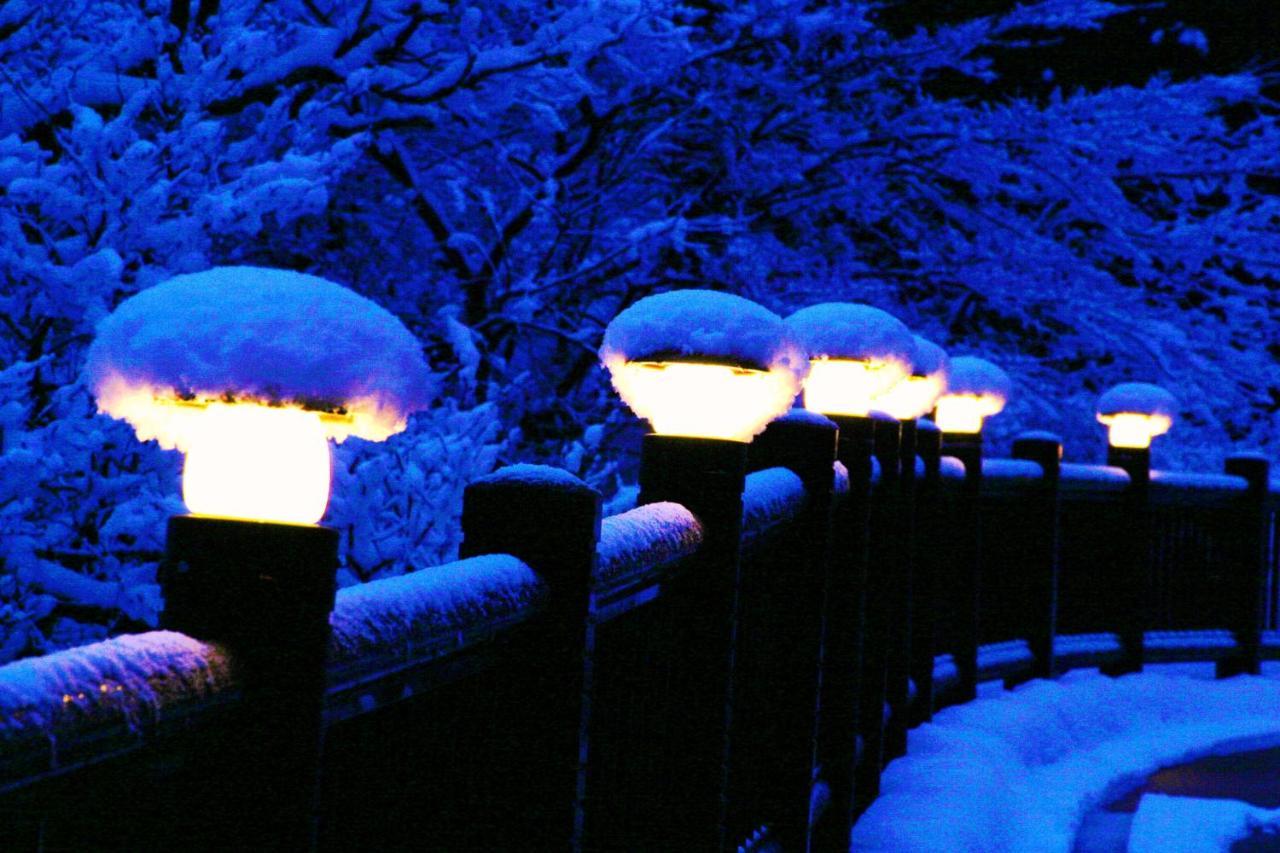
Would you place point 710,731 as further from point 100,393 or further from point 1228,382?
point 1228,382

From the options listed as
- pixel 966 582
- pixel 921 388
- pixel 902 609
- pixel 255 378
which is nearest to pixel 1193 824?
pixel 902 609

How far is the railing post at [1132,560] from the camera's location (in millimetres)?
9898

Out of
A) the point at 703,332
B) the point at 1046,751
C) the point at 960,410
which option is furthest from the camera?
the point at 960,410

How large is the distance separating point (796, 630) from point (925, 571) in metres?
3.06

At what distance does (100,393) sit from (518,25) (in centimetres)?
853

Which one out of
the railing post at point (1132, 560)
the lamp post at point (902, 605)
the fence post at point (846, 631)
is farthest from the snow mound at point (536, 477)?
the railing post at point (1132, 560)

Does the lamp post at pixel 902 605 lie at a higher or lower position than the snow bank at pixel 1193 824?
higher

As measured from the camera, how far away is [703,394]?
3.61 meters

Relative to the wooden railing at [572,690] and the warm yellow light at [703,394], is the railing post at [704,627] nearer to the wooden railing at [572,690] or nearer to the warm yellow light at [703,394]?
the wooden railing at [572,690]

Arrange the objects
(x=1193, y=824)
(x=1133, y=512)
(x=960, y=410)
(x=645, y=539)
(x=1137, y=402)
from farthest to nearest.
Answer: (x=1137, y=402)
(x=1133, y=512)
(x=960, y=410)
(x=1193, y=824)
(x=645, y=539)

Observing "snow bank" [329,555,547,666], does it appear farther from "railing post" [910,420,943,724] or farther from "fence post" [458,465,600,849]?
"railing post" [910,420,943,724]

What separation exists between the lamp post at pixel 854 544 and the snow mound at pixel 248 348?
10.4ft

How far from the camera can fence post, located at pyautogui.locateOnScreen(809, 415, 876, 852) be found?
4.88 metres

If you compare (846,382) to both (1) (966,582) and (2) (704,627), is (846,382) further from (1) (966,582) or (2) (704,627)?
(1) (966,582)
